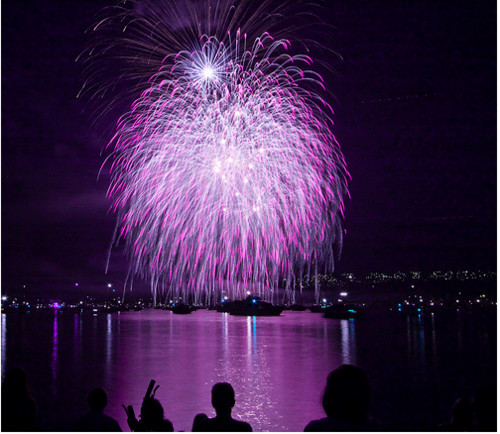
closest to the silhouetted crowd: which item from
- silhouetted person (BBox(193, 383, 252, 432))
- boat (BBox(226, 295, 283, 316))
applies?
silhouetted person (BBox(193, 383, 252, 432))

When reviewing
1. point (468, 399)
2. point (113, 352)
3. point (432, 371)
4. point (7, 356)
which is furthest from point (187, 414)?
point (7, 356)

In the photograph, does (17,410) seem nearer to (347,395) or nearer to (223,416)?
(223,416)

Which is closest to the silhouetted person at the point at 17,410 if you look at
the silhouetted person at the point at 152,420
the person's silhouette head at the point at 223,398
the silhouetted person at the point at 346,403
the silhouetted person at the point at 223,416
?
the silhouetted person at the point at 152,420

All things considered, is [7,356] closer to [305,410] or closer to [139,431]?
[305,410]

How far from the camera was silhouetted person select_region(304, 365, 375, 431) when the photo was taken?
3.79 metres

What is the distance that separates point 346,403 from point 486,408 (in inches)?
68.5

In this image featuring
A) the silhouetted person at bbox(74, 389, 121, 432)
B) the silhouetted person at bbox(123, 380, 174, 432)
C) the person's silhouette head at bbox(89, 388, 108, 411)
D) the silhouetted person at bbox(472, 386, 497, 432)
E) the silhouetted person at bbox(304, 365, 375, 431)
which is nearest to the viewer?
the silhouetted person at bbox(304, 365, 375, 431)

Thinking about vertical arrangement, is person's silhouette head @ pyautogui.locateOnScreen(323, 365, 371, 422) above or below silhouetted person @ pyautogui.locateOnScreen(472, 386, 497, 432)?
above

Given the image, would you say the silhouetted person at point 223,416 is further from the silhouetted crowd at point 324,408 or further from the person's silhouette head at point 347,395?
the person's silhouette head at point 347,395

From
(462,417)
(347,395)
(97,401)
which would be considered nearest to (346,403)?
(347,395)

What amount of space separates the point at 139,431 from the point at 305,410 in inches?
642

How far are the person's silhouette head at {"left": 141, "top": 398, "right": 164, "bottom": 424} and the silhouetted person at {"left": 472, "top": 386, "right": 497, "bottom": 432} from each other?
3.56 meters

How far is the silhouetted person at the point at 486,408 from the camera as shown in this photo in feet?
15.1

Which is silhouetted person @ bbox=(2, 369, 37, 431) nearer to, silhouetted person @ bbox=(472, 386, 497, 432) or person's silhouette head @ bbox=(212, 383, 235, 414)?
person's silhouette head @ bbox=(212, 383, 235, 414)
